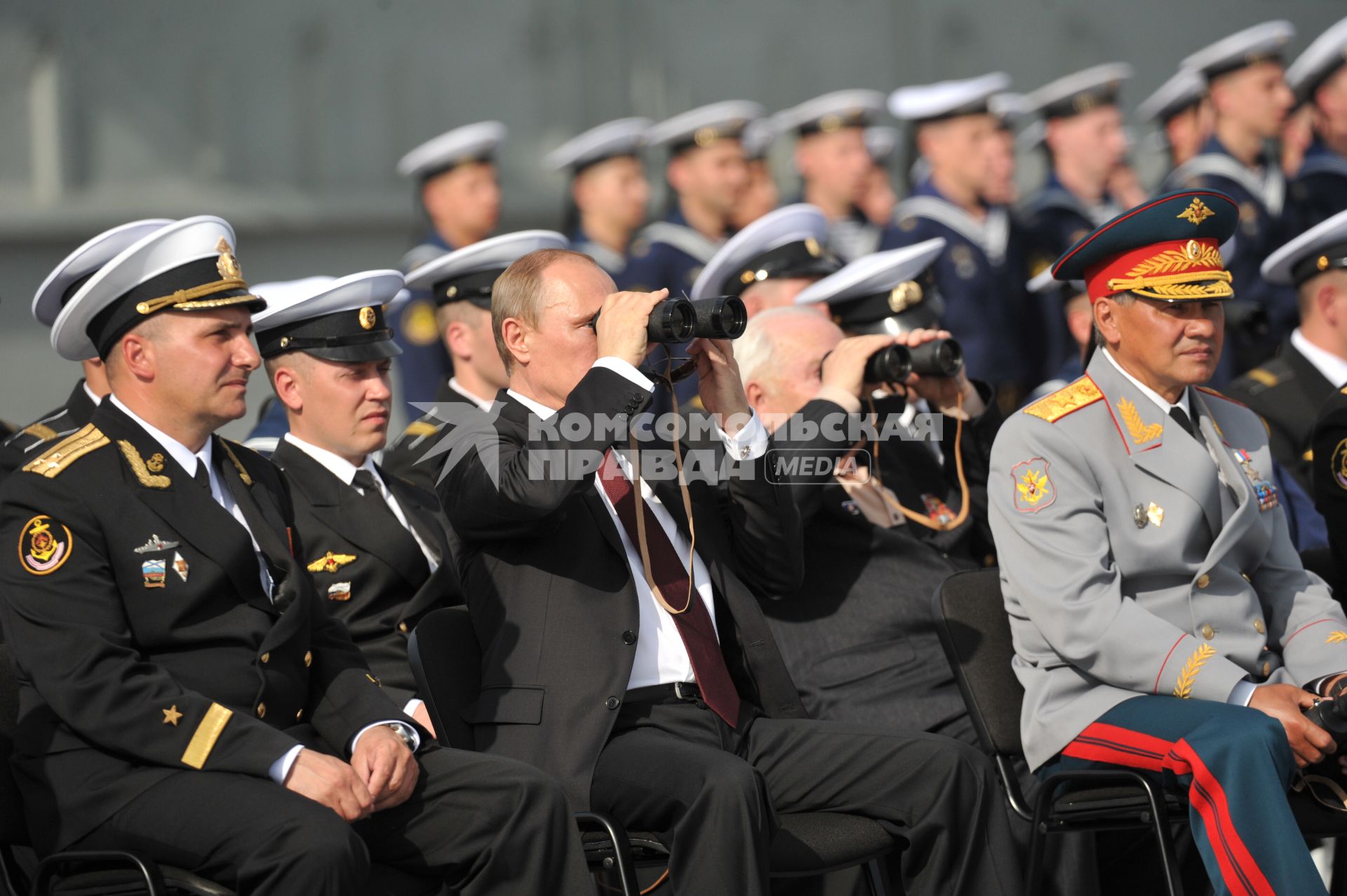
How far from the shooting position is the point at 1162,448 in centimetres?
317

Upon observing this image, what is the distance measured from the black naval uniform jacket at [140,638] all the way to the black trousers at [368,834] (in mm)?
37

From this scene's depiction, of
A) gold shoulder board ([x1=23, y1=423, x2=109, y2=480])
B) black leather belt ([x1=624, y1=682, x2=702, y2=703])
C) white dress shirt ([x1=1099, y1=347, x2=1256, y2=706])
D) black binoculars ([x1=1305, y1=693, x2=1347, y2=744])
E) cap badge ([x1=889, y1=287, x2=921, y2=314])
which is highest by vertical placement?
cap badge ([x1=889, y1=287, x2=921, y2=314])

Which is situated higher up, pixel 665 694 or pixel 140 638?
pixel 140 638

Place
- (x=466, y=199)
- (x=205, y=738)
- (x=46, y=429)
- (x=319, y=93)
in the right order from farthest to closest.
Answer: (x=319, y=93)
(x=466, y=199)
(x=46, y=429)
(x=205, y=738)

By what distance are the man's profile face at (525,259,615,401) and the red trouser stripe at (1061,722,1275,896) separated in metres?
1.17

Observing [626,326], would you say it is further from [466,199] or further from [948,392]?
[466,199]

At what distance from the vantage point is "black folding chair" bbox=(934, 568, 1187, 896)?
2.90m

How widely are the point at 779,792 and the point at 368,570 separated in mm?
1052

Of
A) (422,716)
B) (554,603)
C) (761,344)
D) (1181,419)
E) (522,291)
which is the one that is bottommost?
(422,716)

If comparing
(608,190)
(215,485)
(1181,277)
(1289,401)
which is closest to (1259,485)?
(1181,277)

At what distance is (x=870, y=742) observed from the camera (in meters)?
3.00

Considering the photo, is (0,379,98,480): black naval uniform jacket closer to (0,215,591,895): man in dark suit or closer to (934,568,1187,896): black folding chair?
(0,215,591,895): man in dark suit

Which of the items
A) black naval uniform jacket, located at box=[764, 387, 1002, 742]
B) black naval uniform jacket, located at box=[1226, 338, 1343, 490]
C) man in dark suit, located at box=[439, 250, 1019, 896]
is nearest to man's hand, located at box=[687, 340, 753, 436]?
man in dark suit, located at box=[439, 250, 1019, 896]

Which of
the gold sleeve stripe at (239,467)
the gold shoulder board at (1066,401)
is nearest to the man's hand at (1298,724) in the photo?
the gold shoulder board at (1066,401)
